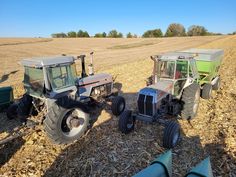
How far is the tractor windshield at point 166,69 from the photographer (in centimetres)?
692

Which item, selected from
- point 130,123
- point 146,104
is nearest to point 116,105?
point 130,123

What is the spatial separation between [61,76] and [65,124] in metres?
1.35

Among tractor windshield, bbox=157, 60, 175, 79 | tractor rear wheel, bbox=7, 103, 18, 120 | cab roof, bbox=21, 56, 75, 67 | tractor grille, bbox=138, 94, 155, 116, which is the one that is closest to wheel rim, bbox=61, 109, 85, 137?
cab roof, bbox=21, 56, 75, 67

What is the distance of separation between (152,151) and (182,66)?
125 inches

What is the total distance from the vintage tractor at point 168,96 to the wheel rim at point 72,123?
1.13 m

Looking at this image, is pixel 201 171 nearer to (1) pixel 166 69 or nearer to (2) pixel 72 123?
(2) pixel 72 123

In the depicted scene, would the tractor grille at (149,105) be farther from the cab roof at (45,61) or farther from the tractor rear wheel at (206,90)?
the tractor rear wheel at (206,90)

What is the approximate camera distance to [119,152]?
5.48 metres

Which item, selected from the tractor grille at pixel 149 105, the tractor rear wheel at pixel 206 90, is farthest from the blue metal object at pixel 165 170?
the tractor rear wheel at pixel 206 90

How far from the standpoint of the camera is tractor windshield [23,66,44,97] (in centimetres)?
595

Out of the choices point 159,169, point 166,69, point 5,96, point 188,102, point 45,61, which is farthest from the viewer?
point 5,96

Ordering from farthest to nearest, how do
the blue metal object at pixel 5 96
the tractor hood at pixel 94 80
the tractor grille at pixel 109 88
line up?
the tractor grille at pixel 109 88
the blue metal object at pixel 5 96
the tractor hood at pixel 94 80

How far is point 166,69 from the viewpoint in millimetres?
7066

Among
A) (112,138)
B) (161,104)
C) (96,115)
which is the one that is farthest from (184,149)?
(96,115)
